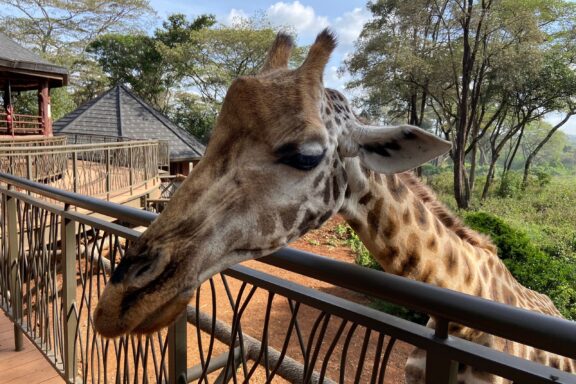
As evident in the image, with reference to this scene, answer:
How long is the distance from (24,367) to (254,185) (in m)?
2.78

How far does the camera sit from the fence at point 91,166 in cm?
680

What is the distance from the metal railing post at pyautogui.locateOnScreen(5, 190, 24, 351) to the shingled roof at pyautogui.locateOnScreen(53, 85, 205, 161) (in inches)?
608

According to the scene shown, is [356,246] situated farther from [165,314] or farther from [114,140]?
[114,140]

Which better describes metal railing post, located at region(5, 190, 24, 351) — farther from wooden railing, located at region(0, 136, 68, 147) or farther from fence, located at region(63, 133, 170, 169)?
fence, located at region(63, 133, 170, 169)

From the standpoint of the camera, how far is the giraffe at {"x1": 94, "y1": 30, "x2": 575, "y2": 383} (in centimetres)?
101

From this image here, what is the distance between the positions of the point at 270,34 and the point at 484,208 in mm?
13662

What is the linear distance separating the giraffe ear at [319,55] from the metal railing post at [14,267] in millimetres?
2585

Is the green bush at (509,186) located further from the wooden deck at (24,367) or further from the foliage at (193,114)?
the wooden deck at (24,367)

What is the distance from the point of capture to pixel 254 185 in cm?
117

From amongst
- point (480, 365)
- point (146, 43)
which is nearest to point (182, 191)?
point (480, 365)

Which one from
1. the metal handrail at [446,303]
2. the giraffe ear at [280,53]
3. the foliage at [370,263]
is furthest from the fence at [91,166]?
the metal handrail at [446,303]

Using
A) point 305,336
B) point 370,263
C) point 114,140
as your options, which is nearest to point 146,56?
point 114,140

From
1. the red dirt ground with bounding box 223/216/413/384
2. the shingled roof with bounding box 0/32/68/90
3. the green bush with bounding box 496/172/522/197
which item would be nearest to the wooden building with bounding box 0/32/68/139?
the shingled roof with bounding box 0/32/68/90

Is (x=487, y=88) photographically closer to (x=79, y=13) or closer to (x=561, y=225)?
(x=561, y=225)
